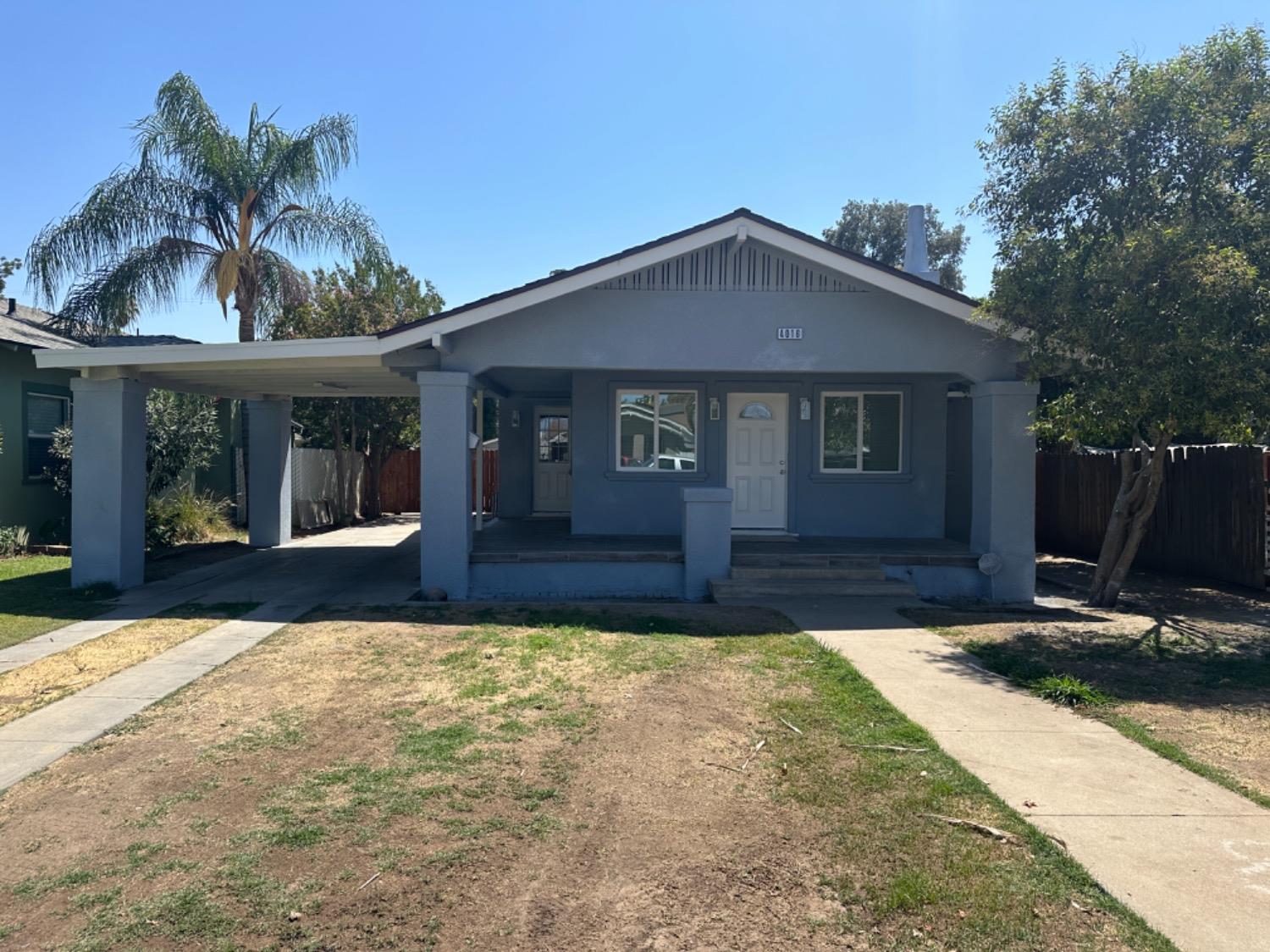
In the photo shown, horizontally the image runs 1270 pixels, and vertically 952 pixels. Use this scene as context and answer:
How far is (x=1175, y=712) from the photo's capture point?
634cm

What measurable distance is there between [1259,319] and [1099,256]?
167cm

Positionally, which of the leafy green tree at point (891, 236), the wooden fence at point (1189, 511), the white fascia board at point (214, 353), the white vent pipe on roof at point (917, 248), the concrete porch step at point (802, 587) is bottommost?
the concrete porch step at point (802, 587)

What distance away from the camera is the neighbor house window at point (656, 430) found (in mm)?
13312

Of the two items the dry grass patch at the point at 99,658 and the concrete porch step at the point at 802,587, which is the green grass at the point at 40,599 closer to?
the dry grass patch at the point at 99,658

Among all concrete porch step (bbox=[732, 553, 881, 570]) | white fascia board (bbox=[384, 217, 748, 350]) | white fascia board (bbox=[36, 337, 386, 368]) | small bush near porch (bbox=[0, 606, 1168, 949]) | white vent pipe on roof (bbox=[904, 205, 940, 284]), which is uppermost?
white vent pipe on roof (bbox=[904, 205, 940, 284])

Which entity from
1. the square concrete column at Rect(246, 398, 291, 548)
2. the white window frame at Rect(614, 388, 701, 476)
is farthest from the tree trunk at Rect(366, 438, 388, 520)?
the white window frame at Rect(614, 388, 701, 476)

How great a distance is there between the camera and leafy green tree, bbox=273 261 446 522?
71.5 ft

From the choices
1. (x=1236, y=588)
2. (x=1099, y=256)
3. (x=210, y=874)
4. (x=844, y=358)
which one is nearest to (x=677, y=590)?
(x=844, y=358)

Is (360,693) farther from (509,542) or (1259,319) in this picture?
(1259,319)

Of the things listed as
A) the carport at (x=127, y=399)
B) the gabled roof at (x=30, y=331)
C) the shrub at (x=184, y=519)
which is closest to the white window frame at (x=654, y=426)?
the carport at (x=127, y=399)

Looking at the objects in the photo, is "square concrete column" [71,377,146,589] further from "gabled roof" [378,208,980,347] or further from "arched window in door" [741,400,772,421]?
"arched window in door" [741,400,772,421]

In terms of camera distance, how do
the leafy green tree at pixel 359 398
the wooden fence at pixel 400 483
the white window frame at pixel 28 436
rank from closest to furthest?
the white window frame at pixel 28 436
the leafy green tree at pixel 359 398
the wooden fence at pixel 400 483

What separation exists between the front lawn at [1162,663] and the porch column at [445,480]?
215 inches

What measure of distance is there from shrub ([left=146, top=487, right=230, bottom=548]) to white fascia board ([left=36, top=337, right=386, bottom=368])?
17.5 feet
